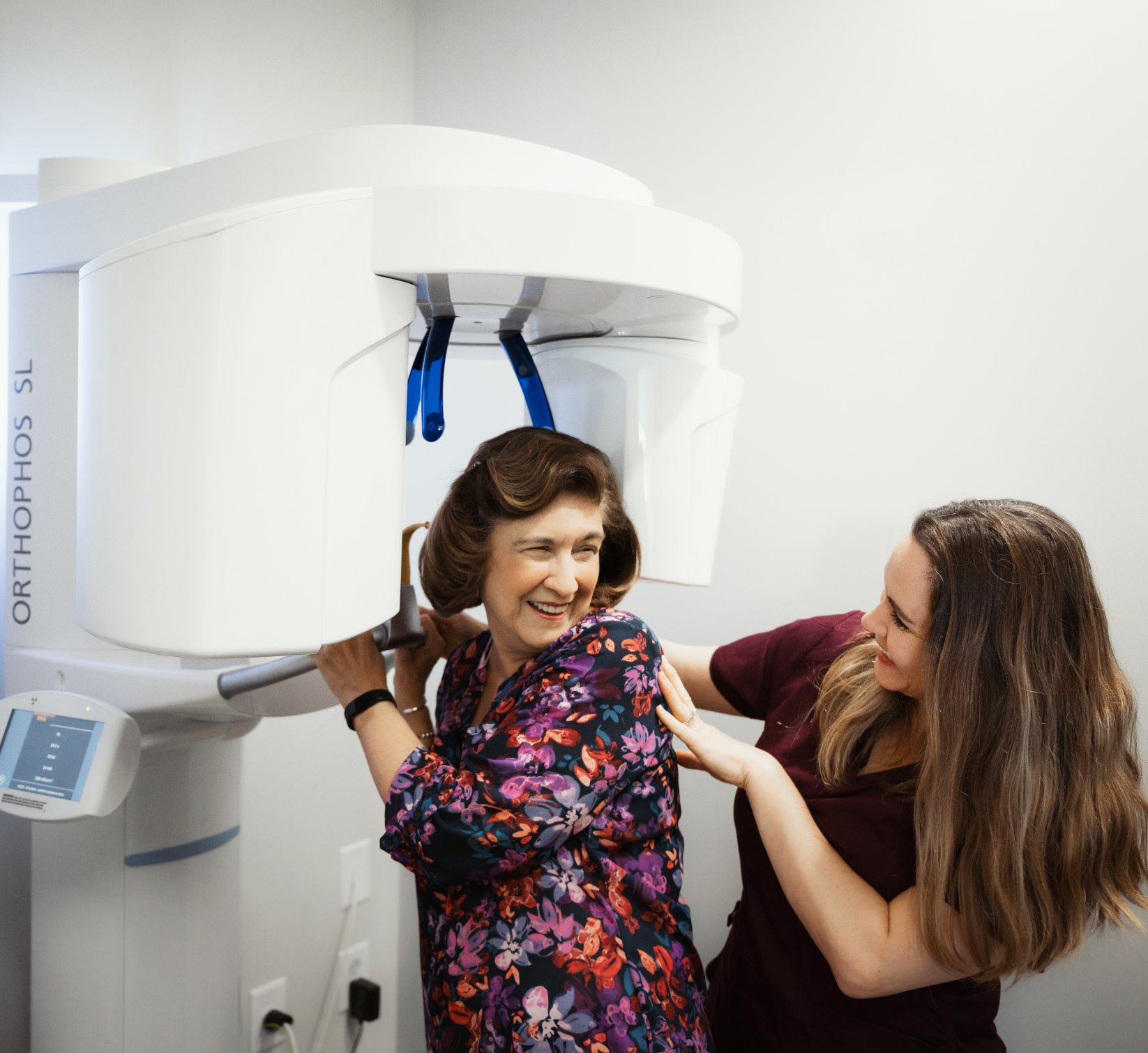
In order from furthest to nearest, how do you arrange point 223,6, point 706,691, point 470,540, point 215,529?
1. point 223,6
2. point 706,691
3. point 470,540
4. point 215,529

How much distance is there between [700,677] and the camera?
147 centimetres

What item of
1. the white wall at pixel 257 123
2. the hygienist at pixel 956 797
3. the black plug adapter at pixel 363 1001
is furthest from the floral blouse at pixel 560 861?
the black plug adapter at pixel 363 1001

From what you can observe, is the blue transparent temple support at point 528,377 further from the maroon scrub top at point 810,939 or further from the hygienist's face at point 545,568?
the maroon scrub top at point 810,939

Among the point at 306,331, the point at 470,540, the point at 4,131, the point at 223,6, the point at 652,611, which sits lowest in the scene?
the point at 652,611

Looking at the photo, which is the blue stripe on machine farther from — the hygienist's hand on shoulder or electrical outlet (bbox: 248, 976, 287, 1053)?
electrical outlet (bbox: 248, 976, 287, 1053)

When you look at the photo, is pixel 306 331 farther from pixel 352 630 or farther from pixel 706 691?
pixel 706 691

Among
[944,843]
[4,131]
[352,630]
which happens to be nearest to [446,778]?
[352,630]

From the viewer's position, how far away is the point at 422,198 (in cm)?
79

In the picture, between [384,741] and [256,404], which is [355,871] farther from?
[256,404]

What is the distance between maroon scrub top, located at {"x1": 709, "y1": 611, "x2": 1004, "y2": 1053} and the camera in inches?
43.9

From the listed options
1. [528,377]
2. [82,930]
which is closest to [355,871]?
[82,930]

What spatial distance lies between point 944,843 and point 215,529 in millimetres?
741

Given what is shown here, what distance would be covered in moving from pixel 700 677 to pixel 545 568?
0.46 metres

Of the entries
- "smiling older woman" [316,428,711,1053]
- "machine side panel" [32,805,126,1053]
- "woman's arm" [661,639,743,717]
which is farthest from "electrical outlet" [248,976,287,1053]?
"woman's arm" [661,639,743,717]
